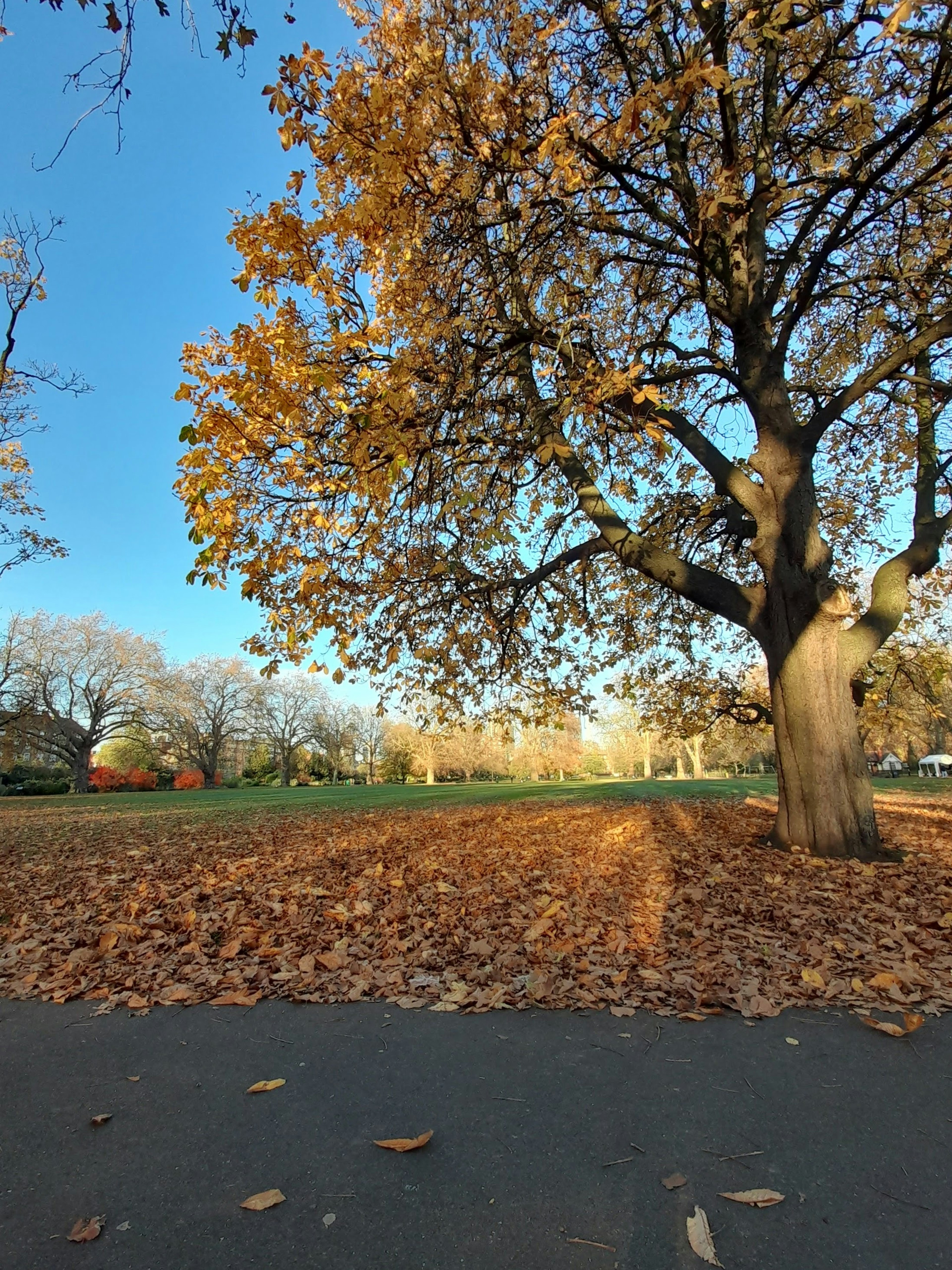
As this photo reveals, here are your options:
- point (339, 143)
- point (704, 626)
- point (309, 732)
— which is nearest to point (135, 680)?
point (309, 732)

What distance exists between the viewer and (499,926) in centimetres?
493

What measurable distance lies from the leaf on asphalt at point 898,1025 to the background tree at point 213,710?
5234 cm

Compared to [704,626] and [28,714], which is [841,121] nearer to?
[704,626]

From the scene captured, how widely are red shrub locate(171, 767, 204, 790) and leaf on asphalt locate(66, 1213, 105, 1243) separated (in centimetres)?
4958

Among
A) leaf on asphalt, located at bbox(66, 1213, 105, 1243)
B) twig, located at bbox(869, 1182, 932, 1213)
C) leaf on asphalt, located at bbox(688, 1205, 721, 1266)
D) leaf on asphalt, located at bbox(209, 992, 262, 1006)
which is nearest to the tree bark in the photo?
leaf on asphalt, located at bbox(209, 992, 262, 1006)

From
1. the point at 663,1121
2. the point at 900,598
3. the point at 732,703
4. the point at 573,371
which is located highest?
the point at 573,371

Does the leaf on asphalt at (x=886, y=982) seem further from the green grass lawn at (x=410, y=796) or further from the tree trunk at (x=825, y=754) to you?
the green grass lawn at (x=410, y=796)

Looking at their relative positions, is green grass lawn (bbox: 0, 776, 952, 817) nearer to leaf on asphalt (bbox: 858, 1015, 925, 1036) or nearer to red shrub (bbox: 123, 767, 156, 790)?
red shrub (bbox: 123, 767, 156, 790)

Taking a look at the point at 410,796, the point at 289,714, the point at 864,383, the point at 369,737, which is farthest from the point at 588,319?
the point at 369,737

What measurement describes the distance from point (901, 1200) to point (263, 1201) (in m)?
2.24

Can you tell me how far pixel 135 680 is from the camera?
43531mm

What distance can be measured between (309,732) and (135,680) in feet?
62.5

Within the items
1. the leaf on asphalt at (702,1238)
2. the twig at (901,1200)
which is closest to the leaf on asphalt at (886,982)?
the twig at (901,1200)

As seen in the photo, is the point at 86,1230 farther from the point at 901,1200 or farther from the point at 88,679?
the point at 88,679
